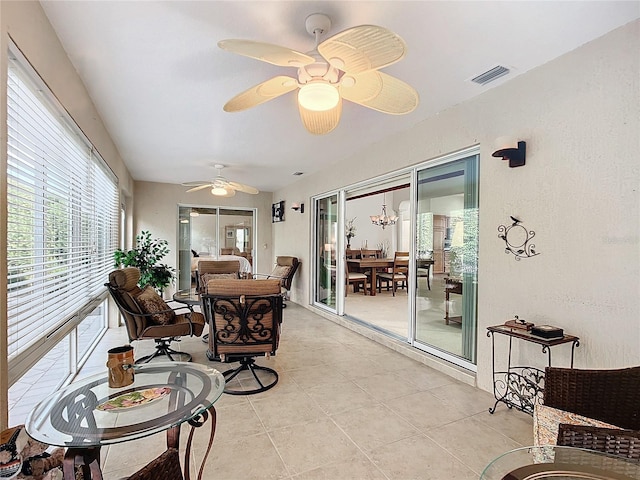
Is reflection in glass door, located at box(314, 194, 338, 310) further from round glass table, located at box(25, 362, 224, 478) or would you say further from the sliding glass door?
round glass table, located at box(25, 362, 224, 478)

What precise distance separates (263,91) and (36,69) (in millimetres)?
1219

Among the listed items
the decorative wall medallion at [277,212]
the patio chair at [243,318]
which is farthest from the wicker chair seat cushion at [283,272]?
the patio chair at [243,318]

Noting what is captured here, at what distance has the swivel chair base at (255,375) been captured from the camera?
295cm

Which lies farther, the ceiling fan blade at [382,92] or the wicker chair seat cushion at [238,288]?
the wicker chair seat cushion at [238,288]

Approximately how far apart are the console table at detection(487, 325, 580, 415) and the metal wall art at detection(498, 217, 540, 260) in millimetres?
590

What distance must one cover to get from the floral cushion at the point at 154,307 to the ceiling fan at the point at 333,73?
2.29 m

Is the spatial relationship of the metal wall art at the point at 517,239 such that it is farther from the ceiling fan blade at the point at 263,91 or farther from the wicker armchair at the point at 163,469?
the wicker armchair at the point at 163,469

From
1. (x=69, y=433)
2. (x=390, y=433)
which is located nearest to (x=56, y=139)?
(x=69, y=433)

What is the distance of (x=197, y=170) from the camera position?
243 inches

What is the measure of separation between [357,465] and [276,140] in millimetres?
3665

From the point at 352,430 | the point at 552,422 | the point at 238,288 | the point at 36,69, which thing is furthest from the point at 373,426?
the point at 36,69

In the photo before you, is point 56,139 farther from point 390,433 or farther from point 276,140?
point 390,433

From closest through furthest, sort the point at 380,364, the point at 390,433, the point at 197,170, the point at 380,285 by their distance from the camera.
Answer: the point at 390,433
the point at 380,364
the point at 197,170
the point at 380,285

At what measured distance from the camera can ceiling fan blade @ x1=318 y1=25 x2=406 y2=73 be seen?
54.9 inches
